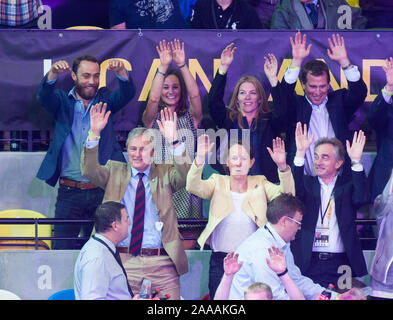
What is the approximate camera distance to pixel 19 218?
877cm

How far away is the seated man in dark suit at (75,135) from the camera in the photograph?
28.8ft

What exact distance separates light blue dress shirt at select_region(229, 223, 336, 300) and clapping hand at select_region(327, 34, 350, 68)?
1747mm

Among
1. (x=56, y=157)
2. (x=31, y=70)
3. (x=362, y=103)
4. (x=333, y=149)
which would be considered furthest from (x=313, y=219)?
(x=31, y=70)

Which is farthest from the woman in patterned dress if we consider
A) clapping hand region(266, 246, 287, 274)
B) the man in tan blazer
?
clapping hand region(266, 246, 287, 274)

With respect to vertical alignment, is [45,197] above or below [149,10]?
below

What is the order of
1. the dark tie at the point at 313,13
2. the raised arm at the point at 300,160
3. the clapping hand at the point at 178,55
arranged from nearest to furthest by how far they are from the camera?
the raised arm at the point at 300,160, the clapping hand at the point at 178,55, the dark tie at the point at 313,13

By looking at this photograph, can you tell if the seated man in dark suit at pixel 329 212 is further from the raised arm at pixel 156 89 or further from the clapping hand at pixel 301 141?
the raised arm at pixel 156 89

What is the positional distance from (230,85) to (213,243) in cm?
173

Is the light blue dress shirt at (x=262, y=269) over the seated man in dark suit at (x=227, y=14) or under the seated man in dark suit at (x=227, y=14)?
under

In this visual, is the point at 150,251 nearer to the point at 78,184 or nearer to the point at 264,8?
the point at 78,184

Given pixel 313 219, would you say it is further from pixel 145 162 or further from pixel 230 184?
pixel 145 162

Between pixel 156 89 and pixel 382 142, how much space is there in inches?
82.3

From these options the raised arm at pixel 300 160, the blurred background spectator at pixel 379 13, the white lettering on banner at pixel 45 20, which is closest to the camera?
the raised arm at pixel 300 160

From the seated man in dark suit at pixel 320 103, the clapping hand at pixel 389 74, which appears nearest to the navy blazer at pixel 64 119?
the seated man in dark suit at pixel 320 103
